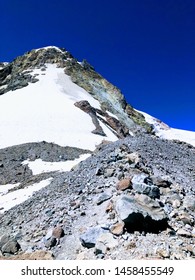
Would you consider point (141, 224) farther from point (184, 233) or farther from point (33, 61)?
point (33, 61)

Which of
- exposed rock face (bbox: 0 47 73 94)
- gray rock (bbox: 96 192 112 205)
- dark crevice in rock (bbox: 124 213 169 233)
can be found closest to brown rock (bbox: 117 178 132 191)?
gray rock (bbox: 96 192 112 205)

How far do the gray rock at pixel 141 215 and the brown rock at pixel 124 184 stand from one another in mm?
1328

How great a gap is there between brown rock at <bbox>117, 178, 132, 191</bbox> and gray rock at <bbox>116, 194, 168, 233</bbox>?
1.33 meters

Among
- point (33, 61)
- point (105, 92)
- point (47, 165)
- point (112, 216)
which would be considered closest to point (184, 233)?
point (112, 216)

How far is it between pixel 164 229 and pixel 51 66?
80.5 metres

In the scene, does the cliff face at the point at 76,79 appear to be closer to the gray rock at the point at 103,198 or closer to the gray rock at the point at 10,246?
the gray rock at the point at 103,198

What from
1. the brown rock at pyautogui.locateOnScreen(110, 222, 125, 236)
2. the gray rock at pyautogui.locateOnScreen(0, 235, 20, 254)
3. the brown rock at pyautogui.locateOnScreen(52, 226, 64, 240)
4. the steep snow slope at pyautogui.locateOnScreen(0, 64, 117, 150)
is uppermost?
the steep snow slope at pyautogui.locateOnScreen(0, 64, 117, 150)

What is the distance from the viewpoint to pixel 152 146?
798 inches

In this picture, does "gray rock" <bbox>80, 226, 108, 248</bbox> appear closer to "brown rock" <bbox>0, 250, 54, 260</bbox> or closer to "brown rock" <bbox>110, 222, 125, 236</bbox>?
"brown rock" <bbox>110, 222, 125, 236</bbox>

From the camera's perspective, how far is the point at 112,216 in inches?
400

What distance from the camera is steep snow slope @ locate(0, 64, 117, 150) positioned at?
37.0 m

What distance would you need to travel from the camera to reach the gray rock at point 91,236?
925 centimetres

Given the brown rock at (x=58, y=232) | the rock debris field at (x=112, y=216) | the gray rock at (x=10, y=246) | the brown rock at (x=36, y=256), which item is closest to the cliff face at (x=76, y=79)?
the rock debris field at (x=112, y=216)

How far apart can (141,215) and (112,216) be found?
1.06 metres
